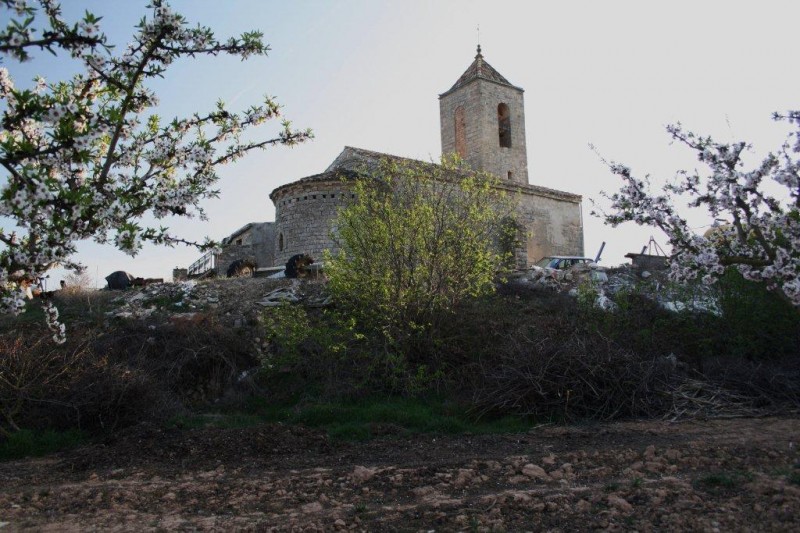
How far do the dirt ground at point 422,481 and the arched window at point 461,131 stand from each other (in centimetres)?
2680

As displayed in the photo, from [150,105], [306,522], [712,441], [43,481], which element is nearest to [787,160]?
[712,441]

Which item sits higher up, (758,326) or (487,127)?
(487,127)

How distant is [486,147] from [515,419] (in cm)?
2541

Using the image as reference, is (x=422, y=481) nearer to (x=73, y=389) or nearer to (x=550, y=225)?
(x=73, y=389)

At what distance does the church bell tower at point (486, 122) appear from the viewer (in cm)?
3344

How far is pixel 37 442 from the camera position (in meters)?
8.65

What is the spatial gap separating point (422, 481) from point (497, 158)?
2899 cm

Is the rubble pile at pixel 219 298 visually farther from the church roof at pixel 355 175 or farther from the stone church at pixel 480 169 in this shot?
the stone church at pixel 480 169

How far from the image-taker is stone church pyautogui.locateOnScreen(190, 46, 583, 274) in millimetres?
24219

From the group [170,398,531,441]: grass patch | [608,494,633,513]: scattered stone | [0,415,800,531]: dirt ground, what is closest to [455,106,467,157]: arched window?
[170,398,531,441]: grass patch

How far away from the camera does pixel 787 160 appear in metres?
6.80

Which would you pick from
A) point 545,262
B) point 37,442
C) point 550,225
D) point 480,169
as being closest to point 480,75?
point 480,169

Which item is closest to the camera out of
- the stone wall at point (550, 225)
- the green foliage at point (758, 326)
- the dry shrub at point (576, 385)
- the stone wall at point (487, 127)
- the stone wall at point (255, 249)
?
the dry shrub at point (576, 385)

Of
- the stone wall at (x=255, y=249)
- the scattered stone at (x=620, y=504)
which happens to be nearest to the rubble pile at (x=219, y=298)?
the scattered stone at (x=620, y=504)
